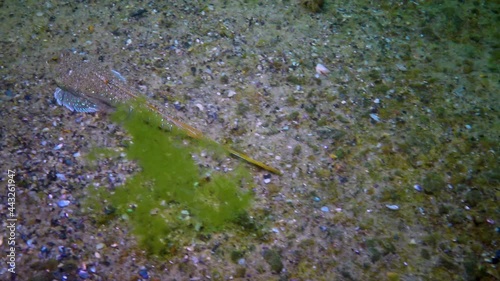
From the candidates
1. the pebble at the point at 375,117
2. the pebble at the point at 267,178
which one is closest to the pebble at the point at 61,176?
the pebble at the point at 267,178

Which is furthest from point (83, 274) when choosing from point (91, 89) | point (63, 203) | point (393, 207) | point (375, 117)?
point (375, 117)

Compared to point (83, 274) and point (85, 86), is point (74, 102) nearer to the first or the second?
point (85, 86)

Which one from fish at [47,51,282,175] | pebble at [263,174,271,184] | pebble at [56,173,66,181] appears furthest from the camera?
fish at [47,51,282,175]

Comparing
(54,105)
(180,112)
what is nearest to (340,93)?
(180,112)

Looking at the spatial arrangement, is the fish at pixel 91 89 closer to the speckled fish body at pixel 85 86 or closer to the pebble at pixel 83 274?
the speckled fish body at pixel 85 86

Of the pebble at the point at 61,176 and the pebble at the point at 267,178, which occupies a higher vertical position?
the pebble at the point at 267,178

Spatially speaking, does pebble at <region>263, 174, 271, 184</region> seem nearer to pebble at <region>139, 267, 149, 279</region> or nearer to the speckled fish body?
pebble at <region>139, 267, 149, 279</region>

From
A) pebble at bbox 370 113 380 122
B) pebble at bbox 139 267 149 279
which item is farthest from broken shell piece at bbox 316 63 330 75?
pebble at bbox 139 267 149 279
